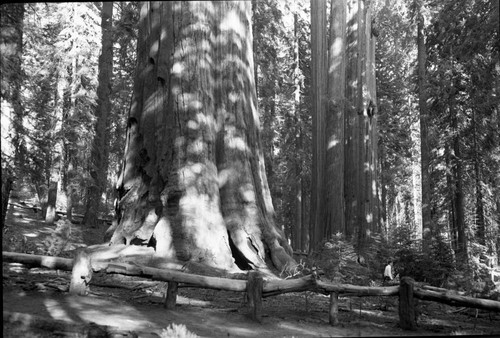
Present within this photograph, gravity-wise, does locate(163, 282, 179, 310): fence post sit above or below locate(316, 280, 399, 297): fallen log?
below

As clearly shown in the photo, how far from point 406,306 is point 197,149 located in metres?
4.14

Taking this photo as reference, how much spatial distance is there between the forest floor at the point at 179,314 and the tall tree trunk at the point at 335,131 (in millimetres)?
6145

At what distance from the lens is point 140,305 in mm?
6203

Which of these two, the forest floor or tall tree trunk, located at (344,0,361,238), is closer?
the forest floor

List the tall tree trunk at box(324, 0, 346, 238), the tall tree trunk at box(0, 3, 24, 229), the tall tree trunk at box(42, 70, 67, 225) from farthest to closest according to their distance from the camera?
1. the tall tree trunk at box(42, 70, 67, 225)
2. the tall tree trunk at box(324, 0, 346, 238)
3. the tall tree trunk at box(0, 3, 24, 229)

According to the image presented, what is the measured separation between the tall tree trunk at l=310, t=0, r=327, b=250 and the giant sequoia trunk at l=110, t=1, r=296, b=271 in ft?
19.1

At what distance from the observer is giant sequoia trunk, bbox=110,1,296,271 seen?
25.6 feet

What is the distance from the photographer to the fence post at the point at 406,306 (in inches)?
188

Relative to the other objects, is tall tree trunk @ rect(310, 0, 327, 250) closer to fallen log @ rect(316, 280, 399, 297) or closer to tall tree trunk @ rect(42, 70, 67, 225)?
fallen log @ rect(316, 280, 399, 297)

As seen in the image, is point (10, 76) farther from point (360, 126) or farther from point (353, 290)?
point (360, 126)

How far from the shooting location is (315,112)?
15.5 m

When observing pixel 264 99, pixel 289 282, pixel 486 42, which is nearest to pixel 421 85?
pixel 486 42

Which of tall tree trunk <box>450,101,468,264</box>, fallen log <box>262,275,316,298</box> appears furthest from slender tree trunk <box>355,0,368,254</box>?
fallen log <box>262,275,316,298</box>

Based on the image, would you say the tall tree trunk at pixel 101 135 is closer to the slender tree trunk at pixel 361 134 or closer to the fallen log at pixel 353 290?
the slender tree trunk at pixel 361 134
